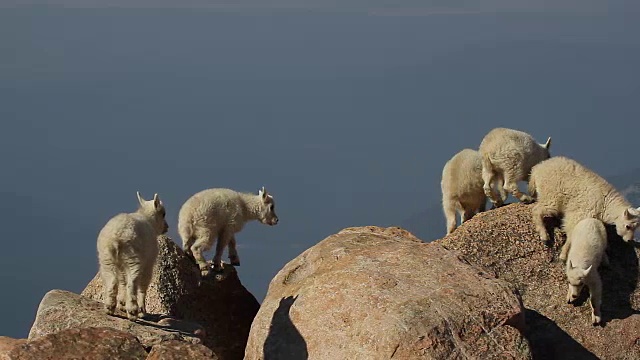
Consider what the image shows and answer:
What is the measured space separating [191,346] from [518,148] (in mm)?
9629

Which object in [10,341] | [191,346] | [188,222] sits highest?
[188,222]

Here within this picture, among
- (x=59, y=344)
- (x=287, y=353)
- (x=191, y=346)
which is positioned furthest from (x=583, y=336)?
(x=59, y=344)

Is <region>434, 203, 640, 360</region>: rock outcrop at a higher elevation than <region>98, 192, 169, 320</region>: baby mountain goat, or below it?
below

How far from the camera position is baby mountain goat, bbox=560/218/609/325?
15.0 m

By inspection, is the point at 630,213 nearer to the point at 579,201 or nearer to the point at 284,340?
the point at 579,201

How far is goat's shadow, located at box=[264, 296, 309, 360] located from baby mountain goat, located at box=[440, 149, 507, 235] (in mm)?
6440

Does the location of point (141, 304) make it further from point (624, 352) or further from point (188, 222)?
point (624, 352)

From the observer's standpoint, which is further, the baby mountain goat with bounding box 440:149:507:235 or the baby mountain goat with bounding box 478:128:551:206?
the baby mountain goat with bounding box 440:149:507:235

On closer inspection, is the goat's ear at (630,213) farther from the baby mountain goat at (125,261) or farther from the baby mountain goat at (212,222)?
the baby mountain goat at (125,261)

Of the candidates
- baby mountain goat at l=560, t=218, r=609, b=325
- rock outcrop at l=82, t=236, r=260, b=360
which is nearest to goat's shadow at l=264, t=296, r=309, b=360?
rock outcrop at l=82, t=236, r=260, b=360

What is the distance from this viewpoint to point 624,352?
→ 1458 centimetres

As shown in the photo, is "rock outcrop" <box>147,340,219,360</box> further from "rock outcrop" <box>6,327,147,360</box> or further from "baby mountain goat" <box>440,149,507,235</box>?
"baby mountain goat" <box>440,149,507,235</box>

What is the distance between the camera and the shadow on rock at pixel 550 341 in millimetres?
14445

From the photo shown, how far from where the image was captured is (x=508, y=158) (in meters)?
18.1
